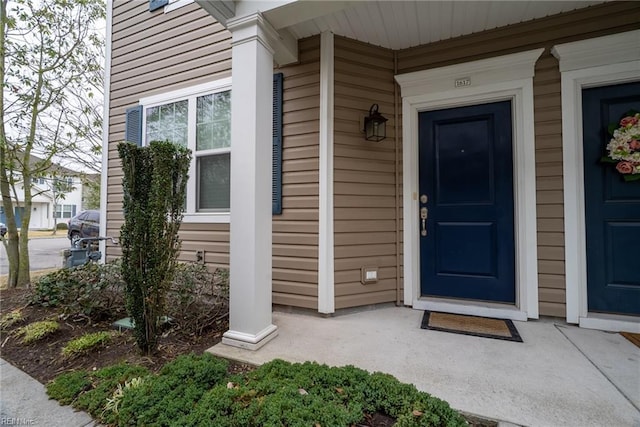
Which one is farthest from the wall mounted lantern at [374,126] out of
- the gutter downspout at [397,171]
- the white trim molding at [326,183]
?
the white trim molding at [326,183]

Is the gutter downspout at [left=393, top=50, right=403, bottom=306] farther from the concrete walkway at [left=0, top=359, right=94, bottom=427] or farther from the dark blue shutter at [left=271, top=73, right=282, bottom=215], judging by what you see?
the concrete walkway at [left=0, top=359, right=94, bottom=427]

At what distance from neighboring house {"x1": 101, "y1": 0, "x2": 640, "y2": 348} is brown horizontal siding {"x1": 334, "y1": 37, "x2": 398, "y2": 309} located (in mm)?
14

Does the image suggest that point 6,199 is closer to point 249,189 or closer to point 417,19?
point 249,189

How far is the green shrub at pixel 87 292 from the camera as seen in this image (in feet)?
8.45

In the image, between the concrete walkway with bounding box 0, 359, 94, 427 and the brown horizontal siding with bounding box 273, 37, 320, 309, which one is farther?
the brown horizontal siding with bounding box 273, 37, 320, 309

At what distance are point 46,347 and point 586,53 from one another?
16.0ft

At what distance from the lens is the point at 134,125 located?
3.85m

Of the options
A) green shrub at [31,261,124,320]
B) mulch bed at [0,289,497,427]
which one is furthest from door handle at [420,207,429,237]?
green shrub at [31,261,124,320]

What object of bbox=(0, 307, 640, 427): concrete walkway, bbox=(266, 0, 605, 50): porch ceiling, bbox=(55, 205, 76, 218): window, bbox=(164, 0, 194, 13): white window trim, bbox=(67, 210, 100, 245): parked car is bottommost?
bbox=(0, 307, 640, 427): concrete walkway

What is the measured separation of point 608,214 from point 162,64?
197 inches

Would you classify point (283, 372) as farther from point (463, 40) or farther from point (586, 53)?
point (586, 53)

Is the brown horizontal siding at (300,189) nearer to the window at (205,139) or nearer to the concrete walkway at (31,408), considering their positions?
the window at (205,139)

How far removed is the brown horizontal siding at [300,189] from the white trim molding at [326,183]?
0.05 metres

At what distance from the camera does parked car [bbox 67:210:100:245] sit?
7.96 m
